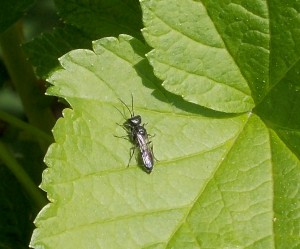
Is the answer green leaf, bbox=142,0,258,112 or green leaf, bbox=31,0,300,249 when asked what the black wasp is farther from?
green leaf, bbox=142,0,258,112

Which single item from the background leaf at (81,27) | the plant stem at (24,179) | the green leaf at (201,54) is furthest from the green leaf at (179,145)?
the plant stem at (24,179)

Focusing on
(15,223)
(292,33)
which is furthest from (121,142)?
(15,223)

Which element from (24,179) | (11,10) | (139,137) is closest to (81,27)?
(11,10)

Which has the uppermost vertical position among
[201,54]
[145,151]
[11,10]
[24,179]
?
[11,10]

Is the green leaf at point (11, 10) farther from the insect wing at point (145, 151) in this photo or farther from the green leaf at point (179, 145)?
the insect wing at point (145, 151)

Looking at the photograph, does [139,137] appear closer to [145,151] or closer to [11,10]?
[145,151]

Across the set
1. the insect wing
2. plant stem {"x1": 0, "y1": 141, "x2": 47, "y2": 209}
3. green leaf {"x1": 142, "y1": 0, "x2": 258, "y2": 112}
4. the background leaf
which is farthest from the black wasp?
plant stem {"x1": 0, "y1": 141, "x2": 47, "y2": 209}
